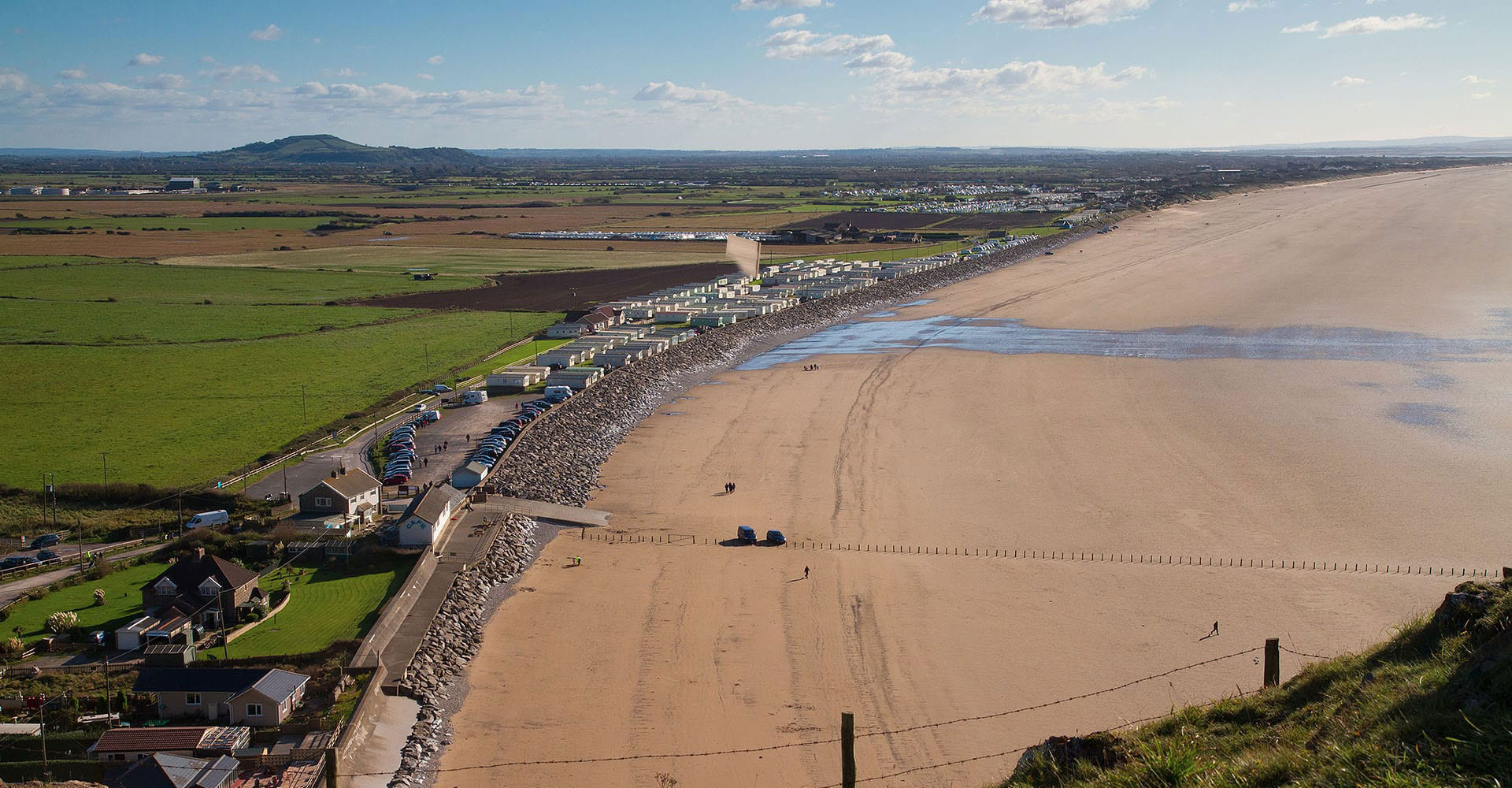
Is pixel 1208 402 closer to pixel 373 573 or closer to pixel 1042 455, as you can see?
pixel 1042 455

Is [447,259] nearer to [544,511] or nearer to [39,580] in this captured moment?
[544,511]

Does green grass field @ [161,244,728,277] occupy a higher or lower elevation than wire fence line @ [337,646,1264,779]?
higher

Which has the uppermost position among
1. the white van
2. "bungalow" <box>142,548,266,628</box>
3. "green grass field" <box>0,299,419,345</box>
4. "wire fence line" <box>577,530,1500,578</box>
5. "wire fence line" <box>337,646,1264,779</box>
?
"green grass field" <box>0,299,419,345</box>

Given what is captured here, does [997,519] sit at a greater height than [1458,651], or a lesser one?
lesser

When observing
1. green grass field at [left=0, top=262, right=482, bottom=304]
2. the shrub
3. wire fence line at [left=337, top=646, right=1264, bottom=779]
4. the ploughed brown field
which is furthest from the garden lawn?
green grass field at [left=0, top=262, right=482, bottom=304]

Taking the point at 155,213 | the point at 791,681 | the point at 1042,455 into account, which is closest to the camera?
the point at 791,681

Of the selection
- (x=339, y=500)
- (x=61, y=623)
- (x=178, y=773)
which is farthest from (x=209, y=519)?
(x=178, y=773)

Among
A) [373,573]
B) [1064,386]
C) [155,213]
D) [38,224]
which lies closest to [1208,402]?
[1064,386]

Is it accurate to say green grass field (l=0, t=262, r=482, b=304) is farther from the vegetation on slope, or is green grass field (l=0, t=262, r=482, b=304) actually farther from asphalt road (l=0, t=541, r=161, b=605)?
the vegetation on slope
